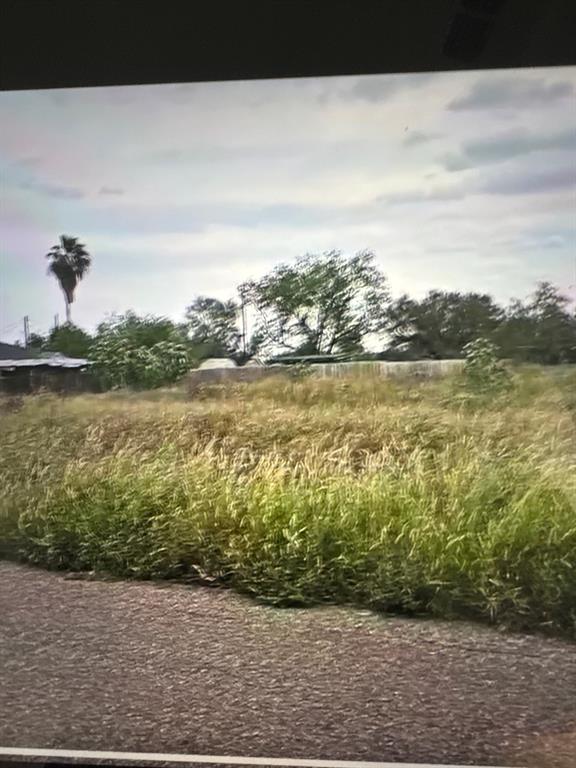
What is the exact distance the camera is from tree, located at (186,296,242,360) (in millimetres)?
1658

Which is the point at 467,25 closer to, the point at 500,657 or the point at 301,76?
the point at 301,76

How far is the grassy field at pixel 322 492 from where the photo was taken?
5.08 feet

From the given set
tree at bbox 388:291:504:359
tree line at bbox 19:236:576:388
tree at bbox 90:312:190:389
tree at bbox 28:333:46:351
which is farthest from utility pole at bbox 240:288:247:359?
tree at bbox 28:333:46:351

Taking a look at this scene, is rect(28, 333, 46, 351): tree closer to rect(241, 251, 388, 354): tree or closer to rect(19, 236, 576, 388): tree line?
rect(19, 236, 576, 388): tree line

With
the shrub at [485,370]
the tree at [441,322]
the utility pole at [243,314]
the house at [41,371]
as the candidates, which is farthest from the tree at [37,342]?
the shrub at [485,370]

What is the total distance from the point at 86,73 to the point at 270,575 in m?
1.16

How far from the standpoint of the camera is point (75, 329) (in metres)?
1.71

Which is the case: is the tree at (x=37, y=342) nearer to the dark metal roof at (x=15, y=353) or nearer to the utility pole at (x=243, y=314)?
the dark metal roof at (x=15, y=353)

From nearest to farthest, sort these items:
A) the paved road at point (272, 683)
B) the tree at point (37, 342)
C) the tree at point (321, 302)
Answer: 1. the paved road at point (272, 683)
2. the tree at point (321, 302)
3. the tree at point (37, 342)

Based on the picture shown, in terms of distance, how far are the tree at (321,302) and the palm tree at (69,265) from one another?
0.37 metres

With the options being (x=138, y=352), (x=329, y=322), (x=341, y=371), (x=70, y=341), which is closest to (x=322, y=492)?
(x=341, y=371)

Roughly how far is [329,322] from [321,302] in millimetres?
46

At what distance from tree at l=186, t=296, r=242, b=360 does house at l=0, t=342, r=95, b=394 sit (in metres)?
0.25

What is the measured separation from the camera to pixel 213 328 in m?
1.67
